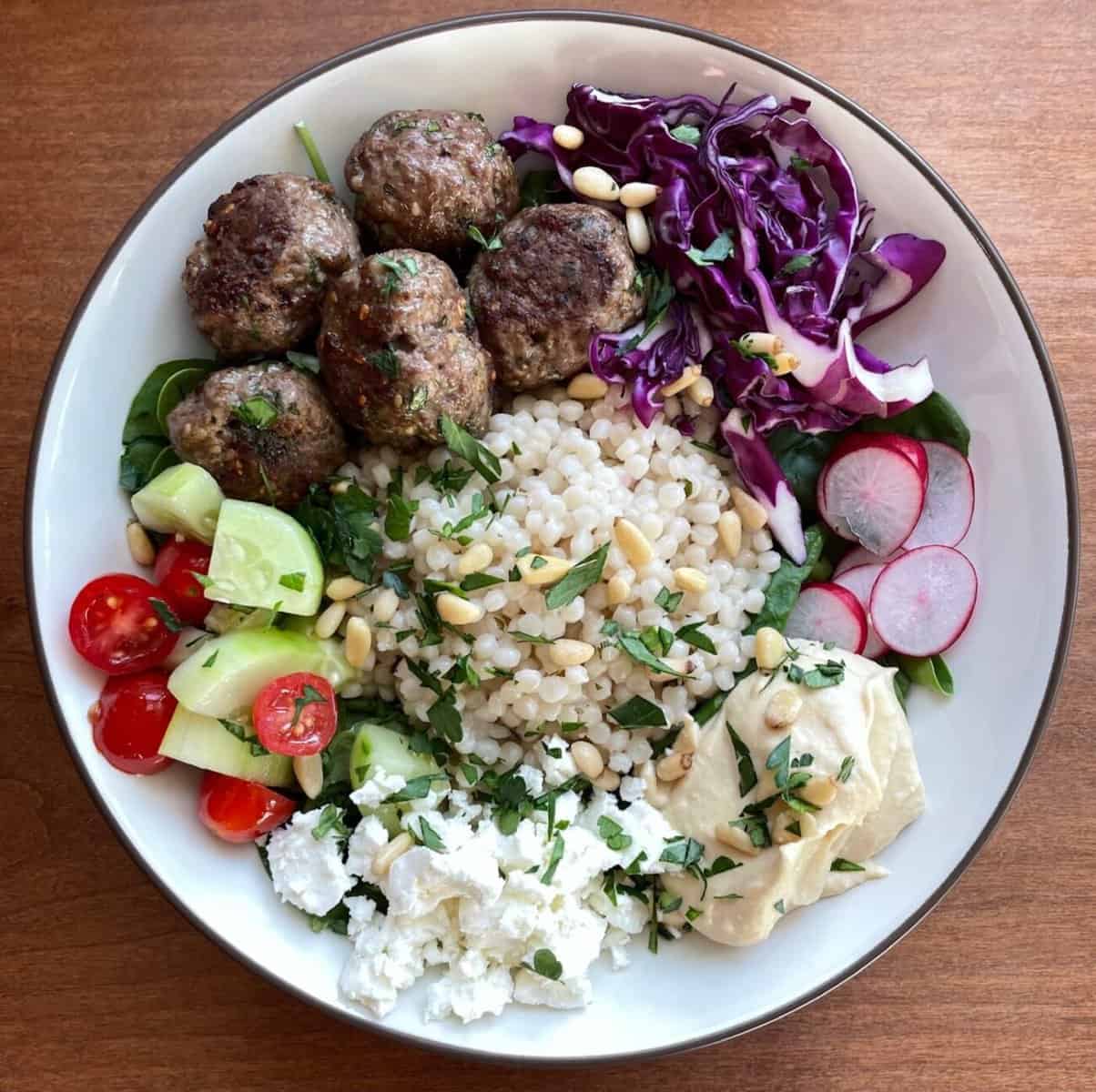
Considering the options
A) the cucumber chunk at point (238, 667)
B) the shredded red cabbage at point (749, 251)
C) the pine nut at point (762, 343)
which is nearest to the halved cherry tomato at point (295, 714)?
the cucumber chunk at point (238, 667)

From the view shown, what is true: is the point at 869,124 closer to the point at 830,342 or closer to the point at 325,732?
the point at 830,342

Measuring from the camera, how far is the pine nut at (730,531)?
2578 mm

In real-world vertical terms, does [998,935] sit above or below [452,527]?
below

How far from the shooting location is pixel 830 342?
251 centimetres

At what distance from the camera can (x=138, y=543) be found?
8.13 ft

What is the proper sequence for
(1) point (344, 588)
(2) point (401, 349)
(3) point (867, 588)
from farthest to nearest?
(3) point (867, 588) < (1) point (344, 588) < (2) point (401, 349)

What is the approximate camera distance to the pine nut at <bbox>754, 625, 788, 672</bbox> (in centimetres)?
251

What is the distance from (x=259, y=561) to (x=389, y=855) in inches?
30.1

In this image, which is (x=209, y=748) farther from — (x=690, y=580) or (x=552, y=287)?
(x=552, y=287)

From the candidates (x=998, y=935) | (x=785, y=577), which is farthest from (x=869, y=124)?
(x=998, y=935)

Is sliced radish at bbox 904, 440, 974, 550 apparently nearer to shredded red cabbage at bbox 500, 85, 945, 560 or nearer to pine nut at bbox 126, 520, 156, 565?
shredded red cabbage at bbox 500, 85, 945, 560

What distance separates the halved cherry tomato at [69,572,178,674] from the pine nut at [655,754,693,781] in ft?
4.18

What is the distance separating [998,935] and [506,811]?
146 centimetres

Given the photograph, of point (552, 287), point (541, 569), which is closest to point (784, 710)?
point (541, 569)
